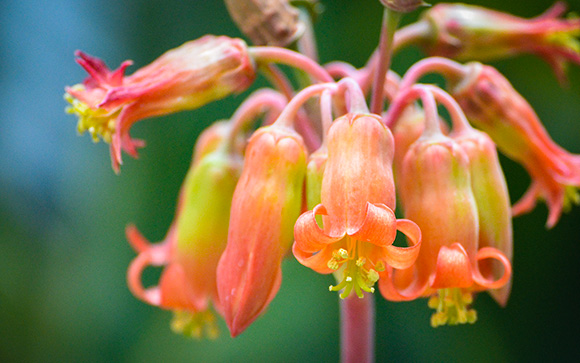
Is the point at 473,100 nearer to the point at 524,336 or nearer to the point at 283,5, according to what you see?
the point at 283,5

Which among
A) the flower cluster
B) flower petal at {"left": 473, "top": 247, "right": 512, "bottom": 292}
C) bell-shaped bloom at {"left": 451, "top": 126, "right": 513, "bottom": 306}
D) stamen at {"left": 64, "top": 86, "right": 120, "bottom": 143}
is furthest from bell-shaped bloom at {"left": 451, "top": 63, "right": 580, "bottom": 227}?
stamen at {"left": 64, "top": 86, "right": 120, "bottom": 143}

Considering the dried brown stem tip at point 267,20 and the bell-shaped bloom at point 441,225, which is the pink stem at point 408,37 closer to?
the dried brown stem tip at point 267,20

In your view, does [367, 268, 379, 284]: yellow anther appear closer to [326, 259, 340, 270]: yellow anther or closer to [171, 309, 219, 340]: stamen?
[326, 259, 340, 270]: yellow anther

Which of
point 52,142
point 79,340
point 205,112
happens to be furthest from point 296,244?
point 52,142

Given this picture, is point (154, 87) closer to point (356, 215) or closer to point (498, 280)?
point (356, 215)

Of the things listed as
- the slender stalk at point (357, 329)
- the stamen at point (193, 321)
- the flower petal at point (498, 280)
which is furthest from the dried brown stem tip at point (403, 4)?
the stamen at point (193, 321)

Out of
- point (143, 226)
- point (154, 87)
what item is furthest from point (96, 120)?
point (143, 226)
